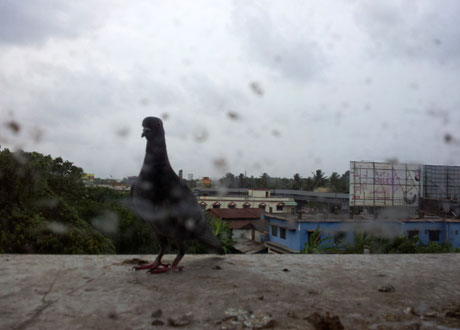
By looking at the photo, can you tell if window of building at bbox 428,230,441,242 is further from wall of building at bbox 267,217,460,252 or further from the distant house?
the distant house

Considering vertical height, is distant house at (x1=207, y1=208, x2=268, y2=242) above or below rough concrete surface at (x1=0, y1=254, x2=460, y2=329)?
below

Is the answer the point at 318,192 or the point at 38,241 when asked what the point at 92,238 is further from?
the point at 318,192

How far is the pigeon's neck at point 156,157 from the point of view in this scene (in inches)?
115

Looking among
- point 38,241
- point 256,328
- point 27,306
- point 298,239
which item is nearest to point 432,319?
point 256,328

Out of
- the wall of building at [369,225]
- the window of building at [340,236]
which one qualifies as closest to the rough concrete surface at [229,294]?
Result: the window of building at [340,236]

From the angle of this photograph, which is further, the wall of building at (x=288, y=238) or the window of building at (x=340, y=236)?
the wall of building at (x=288, y=238)

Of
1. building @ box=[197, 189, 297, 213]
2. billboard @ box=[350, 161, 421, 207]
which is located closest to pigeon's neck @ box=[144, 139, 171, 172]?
billboard @ box=[350, 161, 421, 207]

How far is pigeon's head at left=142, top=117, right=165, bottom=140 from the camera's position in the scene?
2.94 m

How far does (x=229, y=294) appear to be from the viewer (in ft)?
7.57

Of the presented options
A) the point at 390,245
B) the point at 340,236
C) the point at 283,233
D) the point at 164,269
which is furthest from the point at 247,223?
the point at 164,269

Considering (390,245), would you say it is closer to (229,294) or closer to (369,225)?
(369,225)

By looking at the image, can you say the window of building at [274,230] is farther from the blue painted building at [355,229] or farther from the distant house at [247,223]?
the blue painted building at [355,229]

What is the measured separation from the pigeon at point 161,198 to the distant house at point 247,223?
21.4 metres

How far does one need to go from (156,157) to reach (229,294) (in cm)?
121
